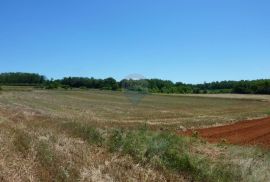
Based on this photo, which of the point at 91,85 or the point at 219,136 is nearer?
the point at 219,136

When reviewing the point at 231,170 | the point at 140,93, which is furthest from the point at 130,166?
the point at 140,93

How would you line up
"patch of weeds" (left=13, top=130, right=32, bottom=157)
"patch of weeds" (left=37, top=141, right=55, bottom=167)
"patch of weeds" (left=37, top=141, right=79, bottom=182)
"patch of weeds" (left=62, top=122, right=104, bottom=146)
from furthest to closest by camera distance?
1. "patch of weeds" (left=62, top=122, right=104, bottom=146)
2. "patch of weeds" (left=13, top=130, right=32, bottom=157)
3. "patch of weeds" (left=37, top=141, right=55, bottom=167)
4. "patch of weeds" (left=37, top=141, right=79, bottom=182)

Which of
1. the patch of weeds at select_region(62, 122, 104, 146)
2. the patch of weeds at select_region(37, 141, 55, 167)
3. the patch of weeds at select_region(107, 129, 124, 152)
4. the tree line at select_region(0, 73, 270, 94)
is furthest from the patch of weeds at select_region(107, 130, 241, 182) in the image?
the tree line at select_region(0, 73, 270, 94)

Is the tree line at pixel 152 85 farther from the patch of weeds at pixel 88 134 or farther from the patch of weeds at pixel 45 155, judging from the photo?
the patch of weeds at pixel 45 155

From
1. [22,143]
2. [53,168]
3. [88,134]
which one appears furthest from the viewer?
[88,134]

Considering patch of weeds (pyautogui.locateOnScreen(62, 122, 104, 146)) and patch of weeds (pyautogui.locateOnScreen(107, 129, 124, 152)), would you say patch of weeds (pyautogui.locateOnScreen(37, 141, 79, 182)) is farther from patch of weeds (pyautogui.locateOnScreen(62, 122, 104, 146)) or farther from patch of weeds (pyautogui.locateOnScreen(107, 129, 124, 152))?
patch of weeds (pyautogui.locateOnScreen(62, 122, 104, 146))

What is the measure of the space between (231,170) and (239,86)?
14619cm

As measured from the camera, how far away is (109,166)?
9109 mm

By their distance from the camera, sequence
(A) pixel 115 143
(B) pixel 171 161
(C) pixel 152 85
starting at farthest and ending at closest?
(C) pixel 152 85 < (A) pixel 115 143 < (B) pixel 171 161

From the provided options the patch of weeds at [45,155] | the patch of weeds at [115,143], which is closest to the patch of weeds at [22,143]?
the patch of weeds at [45,155]

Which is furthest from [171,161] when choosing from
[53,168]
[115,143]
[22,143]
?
[53,168]

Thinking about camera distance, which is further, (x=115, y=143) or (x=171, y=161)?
(x=115, y=143)

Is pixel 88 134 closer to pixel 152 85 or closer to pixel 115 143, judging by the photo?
pixel 115 143

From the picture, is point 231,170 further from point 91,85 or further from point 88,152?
point 91,85
